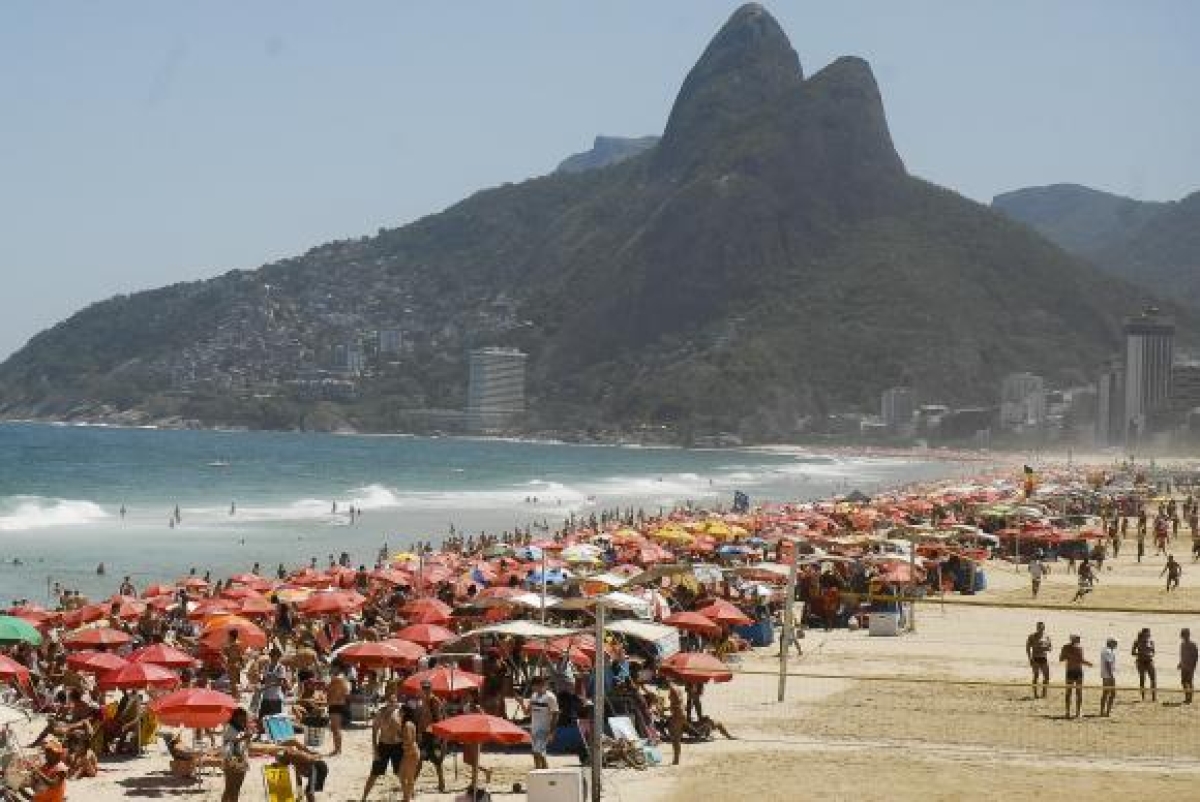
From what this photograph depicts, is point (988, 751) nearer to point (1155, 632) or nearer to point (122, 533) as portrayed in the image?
point (1155, 632)

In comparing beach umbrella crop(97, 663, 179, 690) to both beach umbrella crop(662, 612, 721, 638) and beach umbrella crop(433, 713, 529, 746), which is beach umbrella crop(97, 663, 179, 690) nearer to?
beach umbrella crop(433, 713, 529, 746)

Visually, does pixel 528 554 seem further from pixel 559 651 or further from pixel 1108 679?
pixel 1108 679

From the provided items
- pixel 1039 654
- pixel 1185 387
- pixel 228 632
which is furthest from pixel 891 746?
pixel 1185 387

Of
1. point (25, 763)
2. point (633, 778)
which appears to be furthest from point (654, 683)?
point (25, 763)

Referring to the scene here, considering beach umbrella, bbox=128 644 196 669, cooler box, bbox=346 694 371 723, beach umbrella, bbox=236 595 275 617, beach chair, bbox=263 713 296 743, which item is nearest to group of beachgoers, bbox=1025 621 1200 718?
cooler box, bbox=346 694 371 723

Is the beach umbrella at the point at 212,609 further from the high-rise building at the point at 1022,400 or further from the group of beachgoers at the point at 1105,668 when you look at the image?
the high-rise building at the point at 1022,400

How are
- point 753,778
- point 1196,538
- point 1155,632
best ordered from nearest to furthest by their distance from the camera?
point 753,778 → point 1155,632 → point 1196,538
